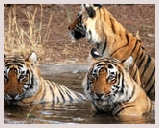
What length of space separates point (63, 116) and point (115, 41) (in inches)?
80.4

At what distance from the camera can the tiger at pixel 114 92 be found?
631 centimetres

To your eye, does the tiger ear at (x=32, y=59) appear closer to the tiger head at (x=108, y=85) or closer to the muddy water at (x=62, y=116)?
the muddy water at (x=62, y=116)

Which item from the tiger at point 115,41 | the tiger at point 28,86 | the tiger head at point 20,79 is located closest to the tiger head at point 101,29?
the tiger at point 115,41

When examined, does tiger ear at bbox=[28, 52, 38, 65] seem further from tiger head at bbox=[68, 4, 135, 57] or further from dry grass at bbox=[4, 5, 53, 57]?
dry grass at bbox=[4, 5, 53, 57]

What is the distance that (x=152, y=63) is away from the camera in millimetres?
8008

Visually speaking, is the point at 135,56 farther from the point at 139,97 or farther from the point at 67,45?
the point at 67,45

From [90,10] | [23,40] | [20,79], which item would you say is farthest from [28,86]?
[23,40]

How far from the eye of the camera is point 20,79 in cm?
689

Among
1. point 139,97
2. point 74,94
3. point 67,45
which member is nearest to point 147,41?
point 67,45

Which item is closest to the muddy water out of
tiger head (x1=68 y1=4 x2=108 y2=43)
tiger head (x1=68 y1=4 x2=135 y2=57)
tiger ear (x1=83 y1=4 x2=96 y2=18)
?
tiger head (x1=68 y1=4 x2=135 y2=57)

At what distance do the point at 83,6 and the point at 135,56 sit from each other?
106 cm

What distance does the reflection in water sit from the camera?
609cm

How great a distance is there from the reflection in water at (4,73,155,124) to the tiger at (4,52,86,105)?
10cm

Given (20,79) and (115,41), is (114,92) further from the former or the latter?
(115,41)
